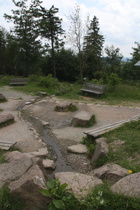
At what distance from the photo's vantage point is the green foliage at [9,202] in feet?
8.18

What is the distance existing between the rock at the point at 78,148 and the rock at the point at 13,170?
160 centimetres

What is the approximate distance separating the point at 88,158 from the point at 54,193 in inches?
82.2

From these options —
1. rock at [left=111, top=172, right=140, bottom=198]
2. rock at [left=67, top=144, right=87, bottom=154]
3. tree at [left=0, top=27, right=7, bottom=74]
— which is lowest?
rock at [left=67, top=144, right=87, bottom=154]

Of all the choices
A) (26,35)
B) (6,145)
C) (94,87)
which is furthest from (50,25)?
(6,145)

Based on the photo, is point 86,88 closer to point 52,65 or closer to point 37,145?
point 37,145

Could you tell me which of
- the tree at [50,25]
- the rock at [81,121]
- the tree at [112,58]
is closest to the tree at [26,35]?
the tree at [50,25]

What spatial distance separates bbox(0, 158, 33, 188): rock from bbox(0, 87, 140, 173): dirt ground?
120 centimetres

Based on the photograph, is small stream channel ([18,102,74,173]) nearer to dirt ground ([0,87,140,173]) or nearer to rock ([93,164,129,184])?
dirt ground ([0,87,140,173])

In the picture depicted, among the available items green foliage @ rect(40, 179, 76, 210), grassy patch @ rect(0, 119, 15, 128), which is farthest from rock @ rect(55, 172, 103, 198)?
grassy patch @ rect(0, 119, 15, 128)

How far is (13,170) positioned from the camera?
3088mm

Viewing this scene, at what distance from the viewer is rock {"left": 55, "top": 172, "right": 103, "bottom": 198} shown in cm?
257

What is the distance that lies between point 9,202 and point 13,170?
2.02ft

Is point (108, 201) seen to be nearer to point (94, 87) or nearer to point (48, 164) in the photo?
point (48, 164)

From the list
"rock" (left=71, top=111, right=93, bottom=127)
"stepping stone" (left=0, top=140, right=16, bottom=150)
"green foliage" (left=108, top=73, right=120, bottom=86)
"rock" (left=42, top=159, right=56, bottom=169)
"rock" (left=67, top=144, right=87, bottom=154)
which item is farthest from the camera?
"green foliage" (left=108, top=73, right=120, bottom=86)
